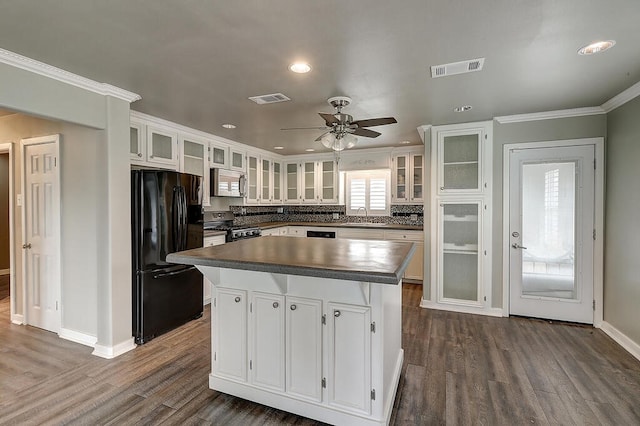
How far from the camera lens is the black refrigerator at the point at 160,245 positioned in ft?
10.3

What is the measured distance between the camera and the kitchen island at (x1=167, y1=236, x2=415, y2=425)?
1878 mm

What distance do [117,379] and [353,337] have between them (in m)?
1.95

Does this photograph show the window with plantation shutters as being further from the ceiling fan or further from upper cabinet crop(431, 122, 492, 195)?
the ceiling fan

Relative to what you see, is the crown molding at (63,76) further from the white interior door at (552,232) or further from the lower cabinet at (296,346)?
the white interior door at (552,232)

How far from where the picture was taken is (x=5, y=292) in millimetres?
4828

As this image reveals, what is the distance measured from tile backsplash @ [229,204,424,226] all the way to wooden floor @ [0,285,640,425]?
270 centimetres

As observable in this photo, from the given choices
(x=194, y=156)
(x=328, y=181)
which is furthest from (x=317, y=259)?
(x=328, y=181)

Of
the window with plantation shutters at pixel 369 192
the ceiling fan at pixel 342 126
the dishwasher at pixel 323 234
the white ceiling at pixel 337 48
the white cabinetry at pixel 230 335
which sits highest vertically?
the white ceiling at pixel 337 48

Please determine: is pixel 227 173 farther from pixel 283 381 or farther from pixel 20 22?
pixel 283 381

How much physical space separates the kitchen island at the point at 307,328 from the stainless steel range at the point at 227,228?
221cm

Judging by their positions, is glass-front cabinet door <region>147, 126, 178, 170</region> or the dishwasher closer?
glass-front cabinet door <region>147, 126, 178, 170</region>

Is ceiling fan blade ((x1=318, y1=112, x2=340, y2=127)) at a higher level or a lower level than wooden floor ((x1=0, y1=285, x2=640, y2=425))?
higher

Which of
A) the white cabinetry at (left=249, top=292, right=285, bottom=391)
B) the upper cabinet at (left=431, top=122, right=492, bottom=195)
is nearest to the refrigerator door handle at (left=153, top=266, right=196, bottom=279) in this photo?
the white cabinetry at (left=249, top=292, right=285, bottom=391)

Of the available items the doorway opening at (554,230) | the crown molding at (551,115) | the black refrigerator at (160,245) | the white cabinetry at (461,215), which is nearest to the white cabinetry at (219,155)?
the black refrigerator at (160,245)
